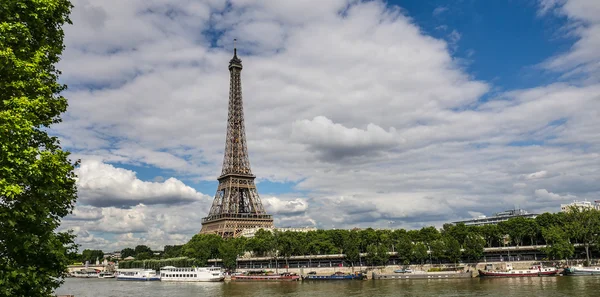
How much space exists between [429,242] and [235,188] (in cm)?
6114

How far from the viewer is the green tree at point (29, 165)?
14.5 metres

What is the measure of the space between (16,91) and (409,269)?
291 feet

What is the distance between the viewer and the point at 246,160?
142 m

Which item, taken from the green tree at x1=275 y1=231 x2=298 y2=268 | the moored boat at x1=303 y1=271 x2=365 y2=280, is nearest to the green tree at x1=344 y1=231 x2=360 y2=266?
the moored boat at x1=303 y1=271 x2=365 y2=280

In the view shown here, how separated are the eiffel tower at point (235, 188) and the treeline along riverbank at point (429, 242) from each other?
29.6 feet

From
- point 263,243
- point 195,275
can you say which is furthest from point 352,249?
point 195,275

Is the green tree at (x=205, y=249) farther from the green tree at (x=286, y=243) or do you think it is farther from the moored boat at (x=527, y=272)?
the moored boat at (x=527, y=272)

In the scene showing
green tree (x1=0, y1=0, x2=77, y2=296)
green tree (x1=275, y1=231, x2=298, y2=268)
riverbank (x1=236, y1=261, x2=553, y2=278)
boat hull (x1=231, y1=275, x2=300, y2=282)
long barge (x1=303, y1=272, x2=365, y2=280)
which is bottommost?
boat hull (x1=231, y1=275, x2=300, y2=282)

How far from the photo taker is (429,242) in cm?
10075

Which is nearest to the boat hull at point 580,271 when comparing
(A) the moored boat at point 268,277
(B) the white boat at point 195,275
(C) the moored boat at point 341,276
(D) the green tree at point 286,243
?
(C) the moored boat at point 341,276

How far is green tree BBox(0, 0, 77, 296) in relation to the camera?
572 inches

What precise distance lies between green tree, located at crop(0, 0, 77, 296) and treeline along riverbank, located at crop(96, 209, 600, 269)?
8650 centimetres

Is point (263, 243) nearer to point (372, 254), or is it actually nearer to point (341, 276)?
point (341, 276)

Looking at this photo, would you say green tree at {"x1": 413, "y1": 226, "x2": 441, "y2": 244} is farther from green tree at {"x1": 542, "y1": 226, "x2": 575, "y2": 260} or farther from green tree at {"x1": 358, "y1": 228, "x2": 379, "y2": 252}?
green tree at {"x1": 542, "y1": 226, "x2": 575, "y2": 260}
